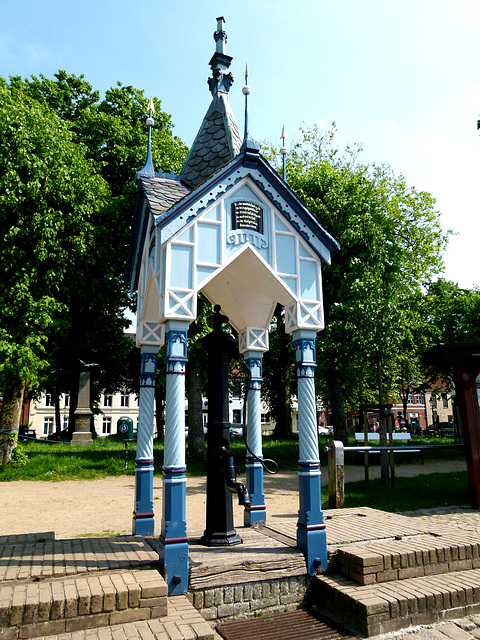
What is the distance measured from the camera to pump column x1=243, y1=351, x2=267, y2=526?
278 inches

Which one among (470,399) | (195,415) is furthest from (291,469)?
(470,399)

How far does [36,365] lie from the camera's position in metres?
14.0

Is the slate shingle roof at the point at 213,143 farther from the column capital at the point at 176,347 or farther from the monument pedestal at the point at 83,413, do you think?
the monument pedestal at the point at 83,413

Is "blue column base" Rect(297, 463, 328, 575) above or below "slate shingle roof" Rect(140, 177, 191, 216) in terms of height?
below

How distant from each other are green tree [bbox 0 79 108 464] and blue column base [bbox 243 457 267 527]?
8997 millimetres

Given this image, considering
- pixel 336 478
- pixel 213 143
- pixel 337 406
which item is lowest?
pixel 336 478

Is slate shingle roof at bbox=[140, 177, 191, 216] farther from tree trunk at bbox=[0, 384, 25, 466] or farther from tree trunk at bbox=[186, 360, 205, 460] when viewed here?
tree trunk at bbox=[186, 360, 205, 460]

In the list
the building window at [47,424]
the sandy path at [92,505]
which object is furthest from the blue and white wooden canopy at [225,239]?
the building window at [47,424]

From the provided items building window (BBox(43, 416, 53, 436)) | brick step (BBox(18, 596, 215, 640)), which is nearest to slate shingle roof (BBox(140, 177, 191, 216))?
brick step (BBox(18, 596, 215, 640))

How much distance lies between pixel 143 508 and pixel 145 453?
740 millimetres

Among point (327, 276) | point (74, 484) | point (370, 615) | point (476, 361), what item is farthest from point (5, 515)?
point (327, 276)

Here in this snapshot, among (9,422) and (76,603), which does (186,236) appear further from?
(9,422)

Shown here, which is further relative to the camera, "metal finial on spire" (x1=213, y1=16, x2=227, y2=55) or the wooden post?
the wooden post

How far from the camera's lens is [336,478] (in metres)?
8.45
